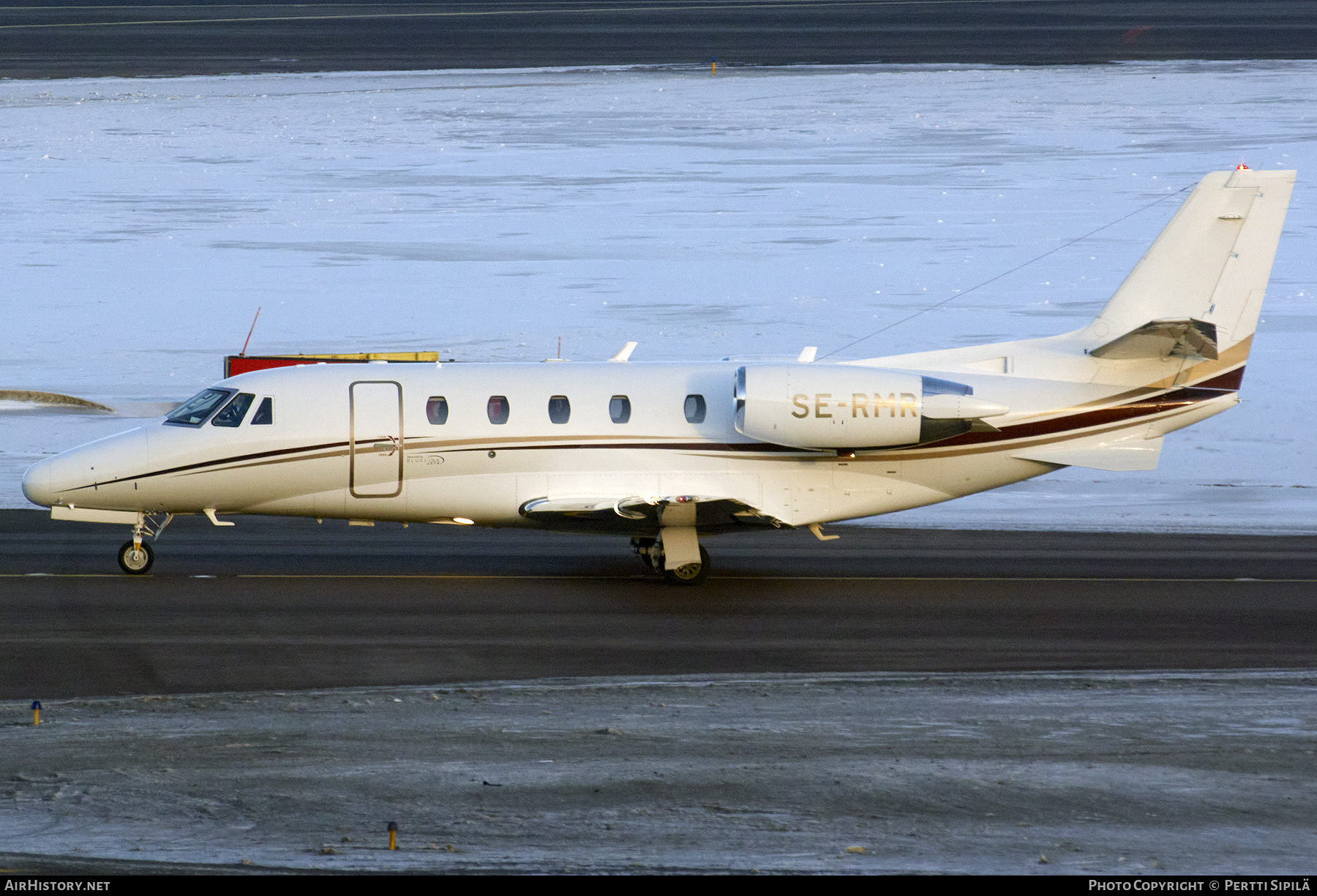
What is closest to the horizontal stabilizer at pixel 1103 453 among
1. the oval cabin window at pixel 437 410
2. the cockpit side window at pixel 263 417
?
the oval cabin window at pixel 437 410

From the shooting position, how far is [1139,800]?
11.9 meters

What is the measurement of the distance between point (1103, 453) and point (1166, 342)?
5.27ft

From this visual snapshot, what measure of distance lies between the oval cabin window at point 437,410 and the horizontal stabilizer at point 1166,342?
26.5 ft

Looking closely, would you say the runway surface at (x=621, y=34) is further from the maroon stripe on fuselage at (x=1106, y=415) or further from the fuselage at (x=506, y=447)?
the fuselage at (x=506, y=447)

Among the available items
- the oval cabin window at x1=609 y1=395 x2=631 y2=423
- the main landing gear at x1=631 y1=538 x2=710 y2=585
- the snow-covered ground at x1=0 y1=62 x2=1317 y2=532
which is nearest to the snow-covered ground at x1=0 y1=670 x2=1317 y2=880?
the main landing gear at x1=631 y1=538 x2=710 y2=585

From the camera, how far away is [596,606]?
20047mm

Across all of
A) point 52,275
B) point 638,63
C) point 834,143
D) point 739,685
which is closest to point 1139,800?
point 739,685

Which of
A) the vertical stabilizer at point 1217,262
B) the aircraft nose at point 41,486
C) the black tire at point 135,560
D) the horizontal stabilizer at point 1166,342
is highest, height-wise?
the vertical stabilizer at point 1217,262

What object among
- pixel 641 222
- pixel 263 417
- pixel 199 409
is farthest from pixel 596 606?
pixel 641 222

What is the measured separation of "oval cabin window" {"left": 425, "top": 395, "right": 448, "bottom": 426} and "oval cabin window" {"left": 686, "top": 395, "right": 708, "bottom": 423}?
2982 millimetres

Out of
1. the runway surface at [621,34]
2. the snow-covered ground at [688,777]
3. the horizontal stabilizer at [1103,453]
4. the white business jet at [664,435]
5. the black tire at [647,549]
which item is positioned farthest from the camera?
the runway surface at [621,34]

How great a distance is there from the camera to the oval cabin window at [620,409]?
21.1m

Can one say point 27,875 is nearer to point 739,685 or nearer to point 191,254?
point 739,685

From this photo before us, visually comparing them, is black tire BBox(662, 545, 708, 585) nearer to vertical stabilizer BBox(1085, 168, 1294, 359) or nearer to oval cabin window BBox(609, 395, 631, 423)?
oval cabin window BBox(609, 395, 631, 423)
